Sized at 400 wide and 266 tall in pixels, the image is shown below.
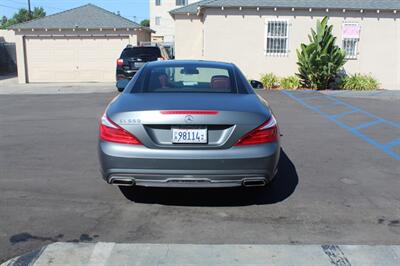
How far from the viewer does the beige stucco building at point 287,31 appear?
1745 cm

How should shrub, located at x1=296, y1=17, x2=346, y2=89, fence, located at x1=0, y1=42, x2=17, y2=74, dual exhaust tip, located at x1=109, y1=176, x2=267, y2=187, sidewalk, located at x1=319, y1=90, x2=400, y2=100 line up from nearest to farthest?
dual exhaust tip, located at x1=109, y1=176, x2=267, y2=187, sidewalk, located at x1=319, y1=90, x2=400, y2=100, shrub, located at x1=296, y1=17, x2=346, y2=89, fence, located at x1=0, y1=42, x2=17, y2=74

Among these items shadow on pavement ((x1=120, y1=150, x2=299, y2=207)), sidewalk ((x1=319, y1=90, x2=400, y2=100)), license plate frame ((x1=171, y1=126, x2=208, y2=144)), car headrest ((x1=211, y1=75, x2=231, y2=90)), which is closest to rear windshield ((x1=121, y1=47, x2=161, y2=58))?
sidewalk ((x1=319, y1=90, x2=400, y2=100))

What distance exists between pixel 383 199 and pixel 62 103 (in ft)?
34.8

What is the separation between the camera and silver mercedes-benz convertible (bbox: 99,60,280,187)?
4.31 metres

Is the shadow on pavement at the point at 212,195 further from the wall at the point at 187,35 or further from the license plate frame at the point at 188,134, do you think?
the wall at the point at 187,35

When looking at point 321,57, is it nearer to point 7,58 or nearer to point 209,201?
point 209,201

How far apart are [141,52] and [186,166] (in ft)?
42.3

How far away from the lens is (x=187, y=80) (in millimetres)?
5625

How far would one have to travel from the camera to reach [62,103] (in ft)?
45.1

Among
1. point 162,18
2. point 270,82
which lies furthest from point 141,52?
point 162,18

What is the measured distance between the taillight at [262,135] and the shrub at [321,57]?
12295 mm

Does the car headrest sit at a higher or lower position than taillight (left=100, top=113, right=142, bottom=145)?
higher

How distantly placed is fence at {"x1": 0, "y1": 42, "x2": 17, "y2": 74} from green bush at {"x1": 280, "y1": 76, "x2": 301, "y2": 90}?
2172cm

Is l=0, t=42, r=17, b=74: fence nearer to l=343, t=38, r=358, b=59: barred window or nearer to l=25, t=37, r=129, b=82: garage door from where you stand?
l=25, t=37, r=129, b=82: garage door
